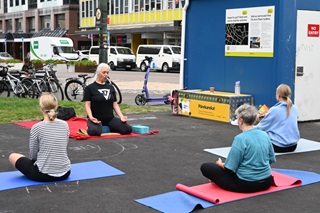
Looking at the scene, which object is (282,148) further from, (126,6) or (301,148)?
(126,6)

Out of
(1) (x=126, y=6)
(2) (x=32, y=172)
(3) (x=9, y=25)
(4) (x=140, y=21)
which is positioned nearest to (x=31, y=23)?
(3) (x=9, y=25)

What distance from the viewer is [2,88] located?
57.5ft

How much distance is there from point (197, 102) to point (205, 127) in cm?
156

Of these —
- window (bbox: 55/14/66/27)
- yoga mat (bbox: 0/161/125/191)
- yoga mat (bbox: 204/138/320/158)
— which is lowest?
yoga mat (bbox: 0/161/125/191)

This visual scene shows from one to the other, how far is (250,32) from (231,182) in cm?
673

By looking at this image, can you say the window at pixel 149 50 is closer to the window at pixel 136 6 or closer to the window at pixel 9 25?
the window at pixel 136 6

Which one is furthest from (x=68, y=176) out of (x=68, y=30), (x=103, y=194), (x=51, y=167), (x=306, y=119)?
(x=68, y=30)

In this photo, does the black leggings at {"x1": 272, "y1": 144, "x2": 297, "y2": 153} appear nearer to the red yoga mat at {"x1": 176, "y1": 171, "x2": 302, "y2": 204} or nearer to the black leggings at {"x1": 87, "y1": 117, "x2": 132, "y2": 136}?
the red yoga mat at {"x1": 176, "y1": 171, "x2": 302, "y2": 204}

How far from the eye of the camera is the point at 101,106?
360 inches

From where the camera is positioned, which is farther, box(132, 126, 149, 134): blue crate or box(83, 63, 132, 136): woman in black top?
box(132, 126, 149, 134): blue crate

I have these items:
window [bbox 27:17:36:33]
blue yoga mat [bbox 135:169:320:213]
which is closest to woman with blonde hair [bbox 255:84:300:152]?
blue yoga mat [bbox 135:169:320:213]

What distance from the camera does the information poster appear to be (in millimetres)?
11133

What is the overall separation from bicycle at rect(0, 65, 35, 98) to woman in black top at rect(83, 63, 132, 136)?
25.4 feet

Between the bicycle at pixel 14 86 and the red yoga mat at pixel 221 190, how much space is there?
11.6 meters
